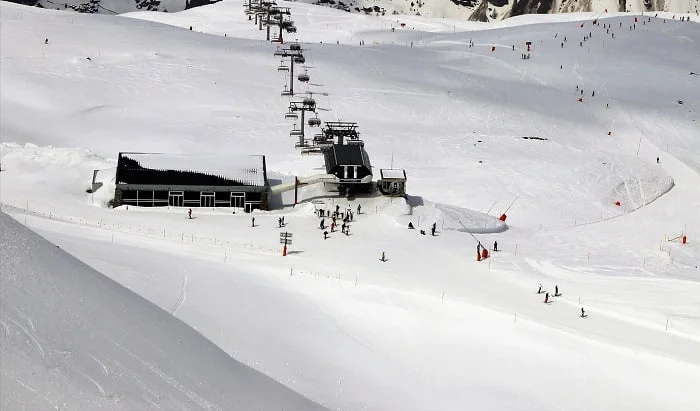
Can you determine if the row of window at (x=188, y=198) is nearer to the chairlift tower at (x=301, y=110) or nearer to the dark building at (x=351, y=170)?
the dark building at (x=351, y=170)

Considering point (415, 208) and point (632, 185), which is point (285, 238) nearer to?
point (415, 208)

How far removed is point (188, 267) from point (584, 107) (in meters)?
38.4

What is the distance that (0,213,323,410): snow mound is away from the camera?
11.0 m

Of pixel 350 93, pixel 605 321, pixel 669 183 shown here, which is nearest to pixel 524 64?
pixel 350 93

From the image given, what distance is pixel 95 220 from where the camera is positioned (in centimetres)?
3169

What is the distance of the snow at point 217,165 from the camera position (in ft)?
116

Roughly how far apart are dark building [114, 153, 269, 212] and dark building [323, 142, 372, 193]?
9.86 ft

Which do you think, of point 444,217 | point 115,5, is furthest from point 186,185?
point 115,5

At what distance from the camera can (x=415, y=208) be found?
34.8m

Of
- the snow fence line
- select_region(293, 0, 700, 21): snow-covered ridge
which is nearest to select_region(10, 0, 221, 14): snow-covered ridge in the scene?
select_region(293, 0, 700, 21): snow-covered ridge

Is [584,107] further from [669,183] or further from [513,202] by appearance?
[513,202]

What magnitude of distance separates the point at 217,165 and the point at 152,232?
616 cm

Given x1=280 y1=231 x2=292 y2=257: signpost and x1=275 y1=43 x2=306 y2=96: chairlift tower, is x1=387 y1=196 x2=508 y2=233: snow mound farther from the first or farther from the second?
x1=275 y1=43 x2=306 y2=96: chairlift tower

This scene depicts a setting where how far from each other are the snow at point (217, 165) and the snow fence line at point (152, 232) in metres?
4.67
